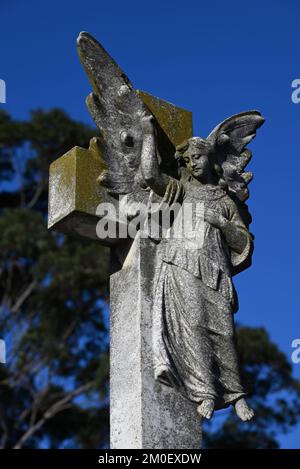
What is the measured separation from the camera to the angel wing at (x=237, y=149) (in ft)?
21.1

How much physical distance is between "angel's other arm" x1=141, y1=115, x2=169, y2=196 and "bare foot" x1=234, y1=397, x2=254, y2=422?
149 cm

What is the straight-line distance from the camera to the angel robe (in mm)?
5547

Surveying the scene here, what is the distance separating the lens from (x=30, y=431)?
1998 cm

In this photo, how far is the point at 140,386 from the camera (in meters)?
5.46

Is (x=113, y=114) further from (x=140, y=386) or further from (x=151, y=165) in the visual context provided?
(x=140, y=386)

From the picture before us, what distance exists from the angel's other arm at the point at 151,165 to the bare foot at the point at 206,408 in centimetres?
148

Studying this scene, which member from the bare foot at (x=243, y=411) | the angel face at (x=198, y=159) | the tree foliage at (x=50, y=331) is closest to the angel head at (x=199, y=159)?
the angel face at (x=198, y=159)

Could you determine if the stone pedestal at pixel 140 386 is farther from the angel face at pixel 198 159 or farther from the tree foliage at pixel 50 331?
the tree foliage at pixel 50 331

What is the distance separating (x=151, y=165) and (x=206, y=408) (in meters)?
1.69

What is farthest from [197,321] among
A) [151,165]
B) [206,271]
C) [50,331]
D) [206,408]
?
[50,331]

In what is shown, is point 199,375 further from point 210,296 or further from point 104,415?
point 104,415

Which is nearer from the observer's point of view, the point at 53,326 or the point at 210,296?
the point at 210,296

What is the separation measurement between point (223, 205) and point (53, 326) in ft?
49.0
